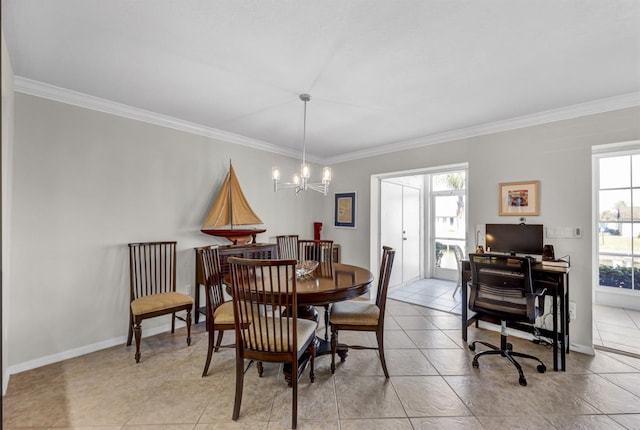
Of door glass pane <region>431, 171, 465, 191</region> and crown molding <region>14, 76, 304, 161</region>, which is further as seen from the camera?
door glass pane <region>431, 171, 465, 191</region>

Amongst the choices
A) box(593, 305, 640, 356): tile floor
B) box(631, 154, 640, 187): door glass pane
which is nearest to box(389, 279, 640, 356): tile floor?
box(593, 305, 640, 356): tile floor

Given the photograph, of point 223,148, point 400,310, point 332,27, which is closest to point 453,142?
point 400,310

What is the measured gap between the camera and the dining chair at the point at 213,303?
2416 mm

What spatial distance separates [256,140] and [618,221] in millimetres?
5429

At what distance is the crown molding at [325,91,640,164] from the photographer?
9.07 feet

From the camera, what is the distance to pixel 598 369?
2.59m

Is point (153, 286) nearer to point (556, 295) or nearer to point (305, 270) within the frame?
point (305, 270)

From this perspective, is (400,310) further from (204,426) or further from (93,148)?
(93,148)

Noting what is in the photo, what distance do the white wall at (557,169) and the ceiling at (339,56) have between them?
176mm

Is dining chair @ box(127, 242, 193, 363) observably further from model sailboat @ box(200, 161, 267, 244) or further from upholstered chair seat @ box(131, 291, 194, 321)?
model sailboat @ box(200, 161, 267, 244)

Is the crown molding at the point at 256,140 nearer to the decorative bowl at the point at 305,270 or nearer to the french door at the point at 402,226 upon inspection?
the french door at the point at 402,226

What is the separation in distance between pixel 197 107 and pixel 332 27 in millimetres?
1874

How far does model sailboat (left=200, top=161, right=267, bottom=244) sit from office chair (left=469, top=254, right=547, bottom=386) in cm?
271

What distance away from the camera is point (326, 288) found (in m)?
2.19
